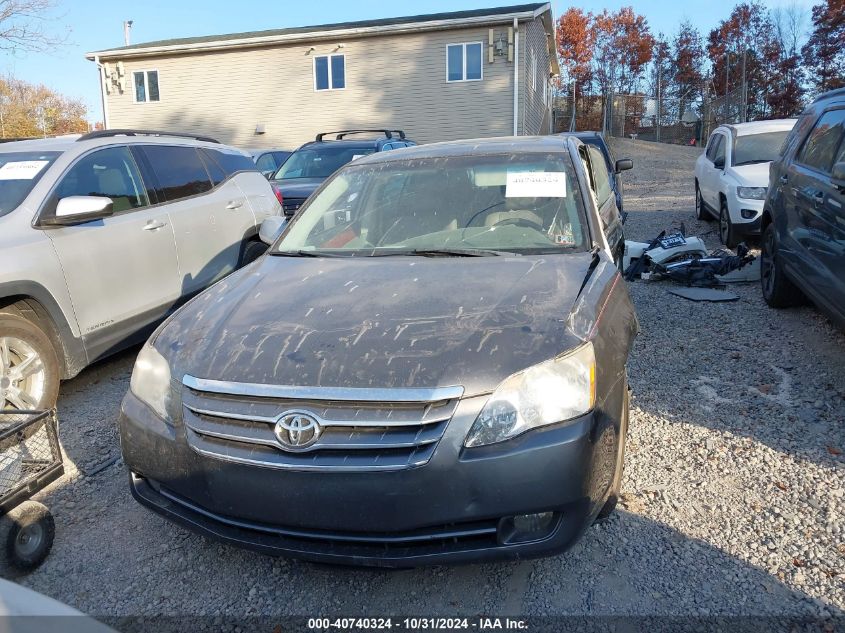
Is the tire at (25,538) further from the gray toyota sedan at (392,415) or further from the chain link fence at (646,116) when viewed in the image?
the chain link fence at (646,116)

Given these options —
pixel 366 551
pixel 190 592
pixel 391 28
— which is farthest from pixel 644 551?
pixel 391 28

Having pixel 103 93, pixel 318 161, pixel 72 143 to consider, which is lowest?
pixel 318 161

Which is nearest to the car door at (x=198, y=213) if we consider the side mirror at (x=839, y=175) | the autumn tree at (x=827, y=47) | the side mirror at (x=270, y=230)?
the side mirror at (x=270, y=230)

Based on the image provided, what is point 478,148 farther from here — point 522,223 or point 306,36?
point 306,36

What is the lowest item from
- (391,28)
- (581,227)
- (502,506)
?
(502,506)

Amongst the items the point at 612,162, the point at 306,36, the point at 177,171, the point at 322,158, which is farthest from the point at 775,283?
the point at 306,36

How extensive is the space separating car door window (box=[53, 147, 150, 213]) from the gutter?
57.3ft

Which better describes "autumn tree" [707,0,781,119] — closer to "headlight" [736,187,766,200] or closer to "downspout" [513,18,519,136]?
"downspout" [513,18,519,136]

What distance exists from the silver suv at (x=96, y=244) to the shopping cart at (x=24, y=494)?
992mm

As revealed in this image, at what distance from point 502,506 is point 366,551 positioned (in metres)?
0.49

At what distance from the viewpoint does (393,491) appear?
6.64 ft

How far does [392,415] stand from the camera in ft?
6.85

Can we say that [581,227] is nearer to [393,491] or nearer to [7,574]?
[393,491]

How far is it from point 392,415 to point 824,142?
15.3ft
